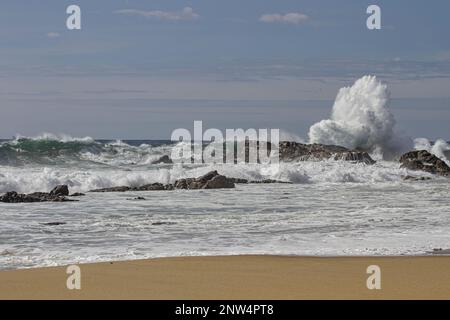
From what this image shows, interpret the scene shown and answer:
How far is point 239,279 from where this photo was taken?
23.4 ft

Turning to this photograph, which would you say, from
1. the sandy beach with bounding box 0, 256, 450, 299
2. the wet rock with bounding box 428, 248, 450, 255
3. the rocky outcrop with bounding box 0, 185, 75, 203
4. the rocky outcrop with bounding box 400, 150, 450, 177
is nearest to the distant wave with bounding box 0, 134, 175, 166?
the rocky outcrop with bounding box 400, 150, 450, 177

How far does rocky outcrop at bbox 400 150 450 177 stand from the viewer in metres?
29.1

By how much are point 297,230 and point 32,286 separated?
5.68m

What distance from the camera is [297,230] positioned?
38.3 feet

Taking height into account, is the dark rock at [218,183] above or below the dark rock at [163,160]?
above

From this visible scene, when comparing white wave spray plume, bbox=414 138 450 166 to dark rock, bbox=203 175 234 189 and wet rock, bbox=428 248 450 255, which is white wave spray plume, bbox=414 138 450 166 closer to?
dark rock, bbox=203 175 234 189

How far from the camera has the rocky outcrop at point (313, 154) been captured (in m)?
31.1

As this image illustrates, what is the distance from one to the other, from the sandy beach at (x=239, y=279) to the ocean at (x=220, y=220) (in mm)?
806

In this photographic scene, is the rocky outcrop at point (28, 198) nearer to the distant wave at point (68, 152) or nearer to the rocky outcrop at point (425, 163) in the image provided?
the distant wave at point (68, 152)

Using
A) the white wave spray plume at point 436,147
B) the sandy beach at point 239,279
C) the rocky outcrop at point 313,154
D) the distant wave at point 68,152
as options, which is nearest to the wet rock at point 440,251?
the sandy beach at point 239,279

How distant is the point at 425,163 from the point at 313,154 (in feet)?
15.0

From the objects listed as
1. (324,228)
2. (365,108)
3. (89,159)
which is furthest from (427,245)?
(365,108)

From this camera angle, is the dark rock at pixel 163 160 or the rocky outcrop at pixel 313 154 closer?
the rocky outcrop at pixel 313 154

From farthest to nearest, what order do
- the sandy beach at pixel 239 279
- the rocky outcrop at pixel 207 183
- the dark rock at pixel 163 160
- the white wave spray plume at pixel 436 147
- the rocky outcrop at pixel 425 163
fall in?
the white wave spray plume at pixel 436 147 < the dark rock at pixel 163 160 < the rocky outcrop at pixel 425 163 < the rocky outcrop at pixel 207 183 < the sandy beach at pixel 239 279
